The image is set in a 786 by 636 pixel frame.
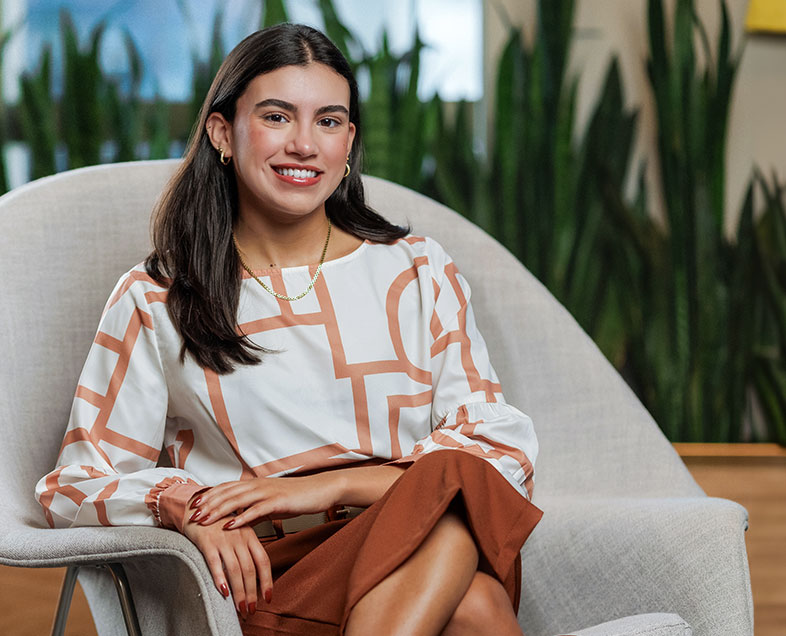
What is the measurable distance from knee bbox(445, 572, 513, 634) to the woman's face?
53cm

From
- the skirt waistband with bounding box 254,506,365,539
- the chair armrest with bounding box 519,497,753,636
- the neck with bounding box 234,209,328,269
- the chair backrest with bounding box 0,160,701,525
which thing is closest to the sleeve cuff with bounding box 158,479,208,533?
the skirt waistband with bounding box 254,506,365,539

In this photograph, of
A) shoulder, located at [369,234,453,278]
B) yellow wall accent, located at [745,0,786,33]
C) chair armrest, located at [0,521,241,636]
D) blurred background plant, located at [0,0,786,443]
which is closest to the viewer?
chair armrest, located at [0,521,241,636]

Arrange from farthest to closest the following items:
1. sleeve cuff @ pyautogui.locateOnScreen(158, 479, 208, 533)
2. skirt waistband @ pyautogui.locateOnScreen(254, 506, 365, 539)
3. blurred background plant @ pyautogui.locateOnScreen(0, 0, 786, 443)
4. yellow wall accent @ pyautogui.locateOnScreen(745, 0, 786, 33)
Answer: yellow wall accent @ pyautogui.locateOnScreen(745, 0, 786, 33) → blurred background plant @ pyautogui.locateOnScreen(0, 0, 786, 443) → skirt waistband @ pyautogui.locateOnScreen(254, 506, 365, 539) → sleeve cuff @ pyautogui.locateOnScreen(158, 479, 208, 533)

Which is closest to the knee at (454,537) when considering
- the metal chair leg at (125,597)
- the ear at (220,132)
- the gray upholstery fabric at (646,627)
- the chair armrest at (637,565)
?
the gray upholstery fabric at (646,627)

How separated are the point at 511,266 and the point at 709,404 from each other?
4.09 ft

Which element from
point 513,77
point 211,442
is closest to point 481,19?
point 513,77

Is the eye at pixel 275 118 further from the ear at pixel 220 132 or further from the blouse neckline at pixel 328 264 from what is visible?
the blouse neckline at pixel 328 264

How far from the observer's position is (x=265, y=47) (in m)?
1.21

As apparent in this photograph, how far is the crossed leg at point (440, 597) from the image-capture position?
896 mm

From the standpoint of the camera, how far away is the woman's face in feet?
3.95

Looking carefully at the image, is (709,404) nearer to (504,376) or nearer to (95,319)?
(504,376)

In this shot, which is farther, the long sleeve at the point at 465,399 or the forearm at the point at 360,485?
the long sleeve at the point at 465,399

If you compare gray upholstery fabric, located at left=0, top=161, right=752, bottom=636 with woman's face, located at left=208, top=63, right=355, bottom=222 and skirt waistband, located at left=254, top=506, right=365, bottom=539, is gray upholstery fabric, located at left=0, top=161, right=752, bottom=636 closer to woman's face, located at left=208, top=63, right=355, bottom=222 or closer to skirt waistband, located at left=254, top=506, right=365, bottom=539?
skirt waistband, located at left=254, top=506, right=365, bottom=539

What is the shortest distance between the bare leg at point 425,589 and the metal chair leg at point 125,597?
0.27 meters
